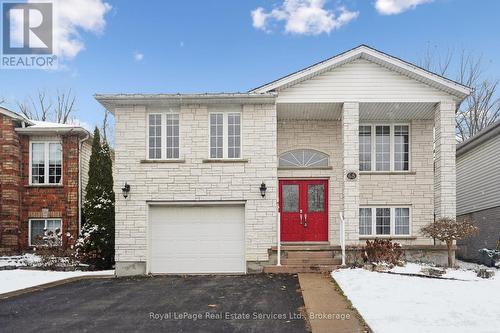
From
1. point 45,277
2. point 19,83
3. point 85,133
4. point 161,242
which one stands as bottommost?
point 45,277

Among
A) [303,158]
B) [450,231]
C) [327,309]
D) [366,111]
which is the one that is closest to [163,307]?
[327,309]

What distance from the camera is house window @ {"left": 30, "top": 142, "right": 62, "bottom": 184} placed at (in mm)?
18438

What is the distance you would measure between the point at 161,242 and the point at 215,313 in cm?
587

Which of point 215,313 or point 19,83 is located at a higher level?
point 19,83

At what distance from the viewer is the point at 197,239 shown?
527 inches

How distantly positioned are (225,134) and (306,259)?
4337 mm

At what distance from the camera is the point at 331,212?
568 inches

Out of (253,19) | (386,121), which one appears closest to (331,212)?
(386,121)

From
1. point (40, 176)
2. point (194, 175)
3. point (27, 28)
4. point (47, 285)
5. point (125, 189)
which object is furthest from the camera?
point (40, 176)

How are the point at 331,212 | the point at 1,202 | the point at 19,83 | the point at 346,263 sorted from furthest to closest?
the point at 19,83 → the point at 1,202 → the point at 331,212 → the point at 346,263

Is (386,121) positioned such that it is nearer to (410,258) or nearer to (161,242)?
(410,258)

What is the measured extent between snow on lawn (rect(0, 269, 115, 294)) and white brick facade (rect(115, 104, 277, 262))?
1.68 m

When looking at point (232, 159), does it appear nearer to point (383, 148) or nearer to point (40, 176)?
point (383, 148)

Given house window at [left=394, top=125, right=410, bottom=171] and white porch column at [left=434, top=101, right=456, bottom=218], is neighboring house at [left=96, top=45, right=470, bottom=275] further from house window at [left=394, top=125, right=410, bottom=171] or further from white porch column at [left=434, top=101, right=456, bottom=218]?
house window at [left=394, top=125, right=410, bottom=171]
